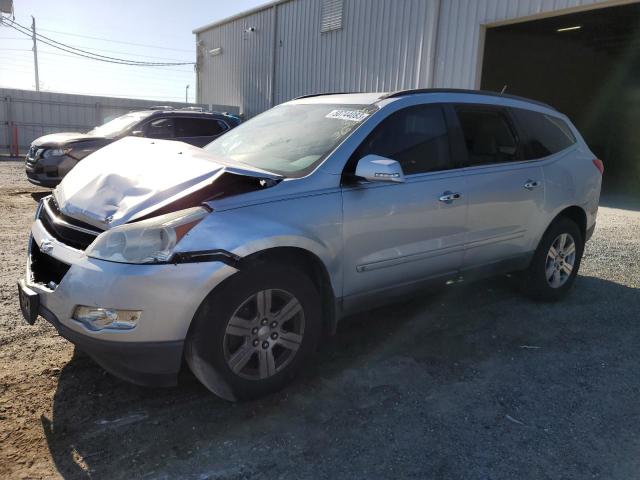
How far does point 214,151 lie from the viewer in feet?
13.4

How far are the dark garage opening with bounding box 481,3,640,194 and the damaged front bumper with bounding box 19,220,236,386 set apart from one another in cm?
1299

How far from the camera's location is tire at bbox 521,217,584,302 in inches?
187

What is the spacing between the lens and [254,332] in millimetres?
2879

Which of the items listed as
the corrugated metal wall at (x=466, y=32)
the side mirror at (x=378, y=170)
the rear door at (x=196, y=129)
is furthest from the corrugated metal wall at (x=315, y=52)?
the side mirror at (x=378, y=170)

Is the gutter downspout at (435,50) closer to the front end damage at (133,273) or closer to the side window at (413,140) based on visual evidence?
the side window at (413,140)

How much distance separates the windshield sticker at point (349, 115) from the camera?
3527 mm

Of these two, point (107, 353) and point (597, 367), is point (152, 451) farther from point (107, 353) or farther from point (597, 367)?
point (597, 367)

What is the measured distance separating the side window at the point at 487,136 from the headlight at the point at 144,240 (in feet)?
7.82

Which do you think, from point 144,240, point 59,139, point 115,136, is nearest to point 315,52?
point 115,136

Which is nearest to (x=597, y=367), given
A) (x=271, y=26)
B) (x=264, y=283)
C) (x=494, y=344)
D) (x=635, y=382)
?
(x=635, y=382)

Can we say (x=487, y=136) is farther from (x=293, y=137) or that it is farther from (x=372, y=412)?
(x=372, y=412)

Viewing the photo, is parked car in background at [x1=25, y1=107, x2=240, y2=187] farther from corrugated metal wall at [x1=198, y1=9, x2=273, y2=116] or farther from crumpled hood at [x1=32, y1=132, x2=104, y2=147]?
corrugated metal wall at [x1=198, y1=9, x2=273, y2=116]

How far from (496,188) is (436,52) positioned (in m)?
9.21

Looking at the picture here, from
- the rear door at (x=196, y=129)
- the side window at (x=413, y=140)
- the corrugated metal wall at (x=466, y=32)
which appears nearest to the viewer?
the side window at (x=413, y=140)
